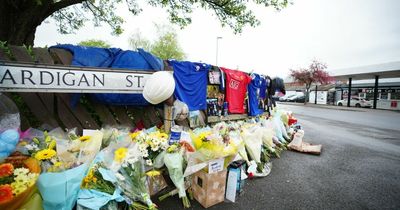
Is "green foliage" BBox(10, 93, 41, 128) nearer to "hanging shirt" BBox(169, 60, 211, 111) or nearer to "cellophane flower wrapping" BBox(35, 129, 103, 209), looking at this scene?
"cellophane flower wrapping" BBox(35, 129, 103, 209)

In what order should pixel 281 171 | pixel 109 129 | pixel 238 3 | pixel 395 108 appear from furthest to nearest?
pixel 395 108 → pixel 238 3 → pixel 281 171 → pixel 109 129

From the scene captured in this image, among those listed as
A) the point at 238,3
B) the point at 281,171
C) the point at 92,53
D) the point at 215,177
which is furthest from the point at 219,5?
the point at 215,177

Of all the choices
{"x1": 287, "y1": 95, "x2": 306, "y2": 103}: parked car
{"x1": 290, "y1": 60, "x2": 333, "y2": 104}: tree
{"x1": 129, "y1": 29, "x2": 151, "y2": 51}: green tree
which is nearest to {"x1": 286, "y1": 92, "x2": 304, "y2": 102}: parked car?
{"x1": 287, "y1": 95, "x2": 306, "y2": 103}: parked car

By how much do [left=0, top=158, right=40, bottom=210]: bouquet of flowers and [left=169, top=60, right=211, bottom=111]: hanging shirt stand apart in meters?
2.61

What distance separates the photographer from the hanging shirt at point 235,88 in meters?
5.20

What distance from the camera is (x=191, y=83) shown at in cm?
429

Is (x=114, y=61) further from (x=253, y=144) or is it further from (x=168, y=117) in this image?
(x=253, y=144)

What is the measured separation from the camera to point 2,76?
2.28m

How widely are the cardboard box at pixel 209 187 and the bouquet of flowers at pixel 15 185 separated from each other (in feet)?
5.88

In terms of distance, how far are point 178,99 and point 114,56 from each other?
4.59 ft

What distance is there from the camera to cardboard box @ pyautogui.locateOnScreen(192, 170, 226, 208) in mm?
2613

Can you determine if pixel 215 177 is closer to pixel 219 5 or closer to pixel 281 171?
pixel 281 171

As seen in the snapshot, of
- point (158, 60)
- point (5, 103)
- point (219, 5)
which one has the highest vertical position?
point (219, 5)

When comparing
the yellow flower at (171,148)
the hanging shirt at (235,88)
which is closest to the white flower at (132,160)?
the yellow flower at (171,148)
